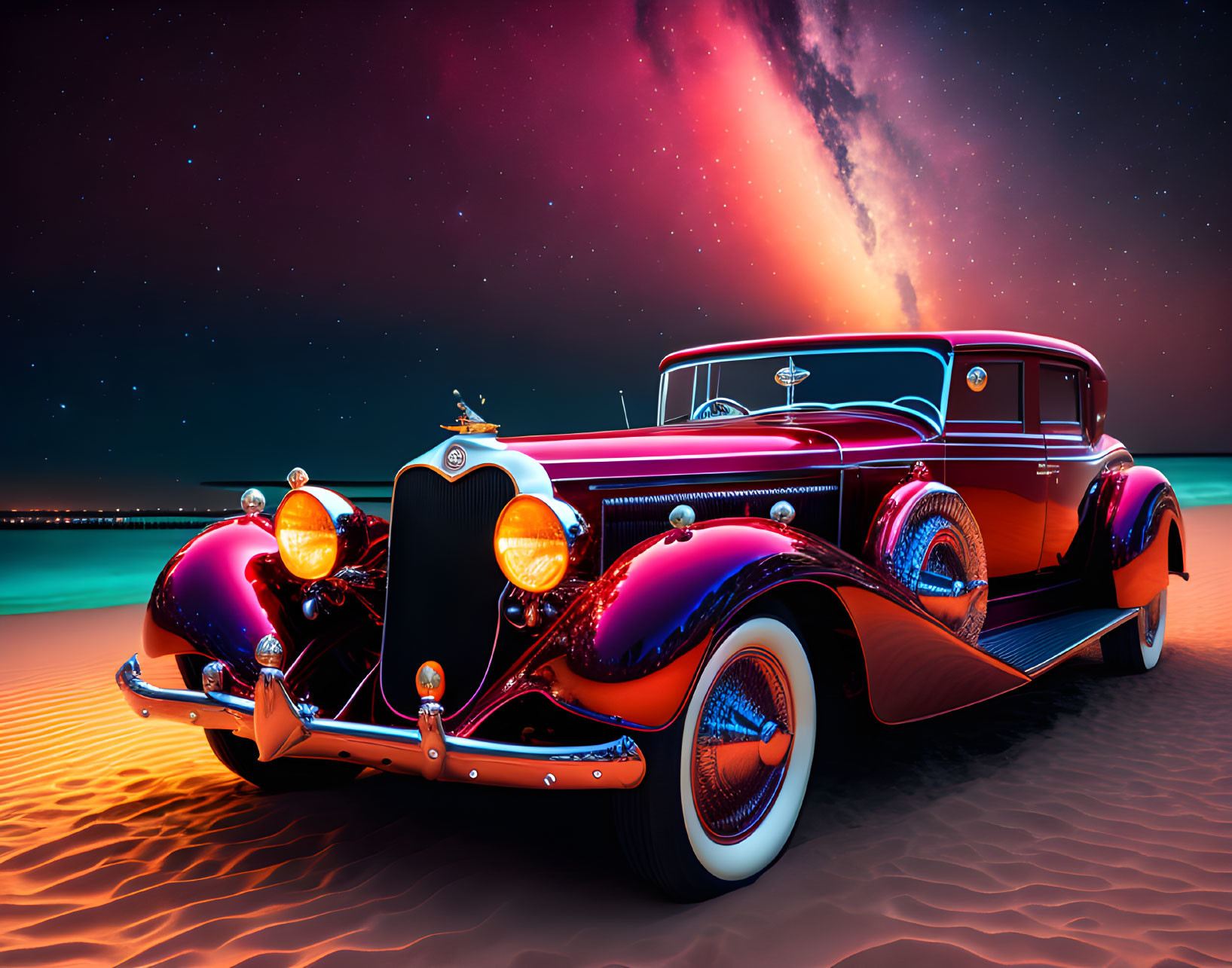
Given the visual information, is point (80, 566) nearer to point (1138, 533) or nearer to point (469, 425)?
point (469, 425)

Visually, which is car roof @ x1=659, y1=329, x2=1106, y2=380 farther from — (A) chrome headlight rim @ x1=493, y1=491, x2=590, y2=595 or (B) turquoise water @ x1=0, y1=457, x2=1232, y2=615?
(B) turquoise water @ x1=0, y1=457, x2=1232, y2=615

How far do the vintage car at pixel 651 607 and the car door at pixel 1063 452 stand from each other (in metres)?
0.47

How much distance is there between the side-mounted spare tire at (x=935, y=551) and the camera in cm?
307

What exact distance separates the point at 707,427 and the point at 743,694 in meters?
1.34

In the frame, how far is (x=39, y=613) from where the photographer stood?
904 cm

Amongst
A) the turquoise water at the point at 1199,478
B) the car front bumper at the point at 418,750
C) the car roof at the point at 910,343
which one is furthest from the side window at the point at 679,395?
the turquoise water at the point at 1199,478

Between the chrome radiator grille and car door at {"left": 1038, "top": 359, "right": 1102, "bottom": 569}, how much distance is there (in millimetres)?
3277

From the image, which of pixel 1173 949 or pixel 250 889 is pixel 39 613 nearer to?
pixel 250 889

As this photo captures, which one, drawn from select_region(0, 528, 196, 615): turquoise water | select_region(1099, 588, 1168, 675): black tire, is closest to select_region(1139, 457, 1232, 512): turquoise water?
select_region(1099, 588, 1168, 675): black tire

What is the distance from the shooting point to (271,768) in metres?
3.18

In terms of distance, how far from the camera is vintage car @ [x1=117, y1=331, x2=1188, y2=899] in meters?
2.07

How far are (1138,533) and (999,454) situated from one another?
1230 mm

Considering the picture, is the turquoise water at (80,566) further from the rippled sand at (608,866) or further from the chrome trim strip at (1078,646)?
the chrome trim strip at (1078,646)

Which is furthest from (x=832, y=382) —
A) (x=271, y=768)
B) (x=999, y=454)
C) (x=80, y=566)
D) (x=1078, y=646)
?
(x=80, y=566)
